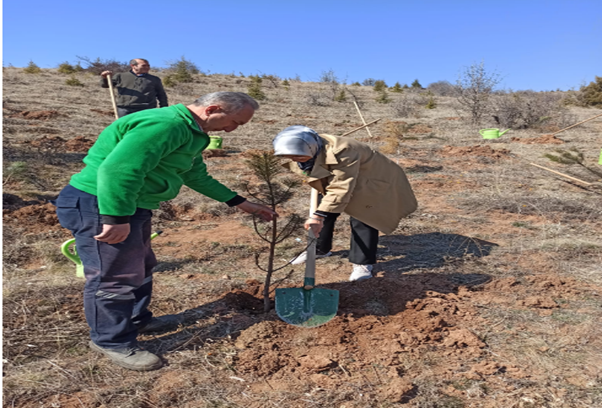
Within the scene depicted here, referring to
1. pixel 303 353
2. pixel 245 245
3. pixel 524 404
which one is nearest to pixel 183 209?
pixel 245 245

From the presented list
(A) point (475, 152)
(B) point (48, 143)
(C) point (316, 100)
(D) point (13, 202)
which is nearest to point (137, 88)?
(D) point (13, 202)

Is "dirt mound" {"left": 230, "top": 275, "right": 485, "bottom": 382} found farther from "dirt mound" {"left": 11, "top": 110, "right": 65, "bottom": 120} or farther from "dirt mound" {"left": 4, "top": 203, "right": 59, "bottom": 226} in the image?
"dirt mound" {"left": 11, "top": 110, "right": 65, "bottom": 120}

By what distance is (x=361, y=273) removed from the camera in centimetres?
356

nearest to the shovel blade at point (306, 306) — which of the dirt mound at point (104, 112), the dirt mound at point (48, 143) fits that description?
the dirt mound at point (48, 143)

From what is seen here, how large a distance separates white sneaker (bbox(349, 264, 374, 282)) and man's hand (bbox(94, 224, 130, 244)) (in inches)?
80.3

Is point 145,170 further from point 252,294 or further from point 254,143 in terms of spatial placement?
point 254,143

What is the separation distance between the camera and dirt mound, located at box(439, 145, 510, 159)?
9391mm

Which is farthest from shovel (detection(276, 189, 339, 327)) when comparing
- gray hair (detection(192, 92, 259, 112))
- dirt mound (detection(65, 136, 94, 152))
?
dirt mound (detection(65, 136, 94, 152))

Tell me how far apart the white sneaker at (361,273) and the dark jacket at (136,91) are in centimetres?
410

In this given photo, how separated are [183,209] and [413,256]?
118 inches

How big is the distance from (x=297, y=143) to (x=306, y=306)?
106 cm

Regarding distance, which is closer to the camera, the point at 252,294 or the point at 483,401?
the point at 483,401

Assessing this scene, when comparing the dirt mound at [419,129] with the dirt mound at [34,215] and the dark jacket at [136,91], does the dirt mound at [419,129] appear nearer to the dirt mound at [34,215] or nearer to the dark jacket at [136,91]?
the dark jacket at [136,91]

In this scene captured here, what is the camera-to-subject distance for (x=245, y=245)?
4.44m
